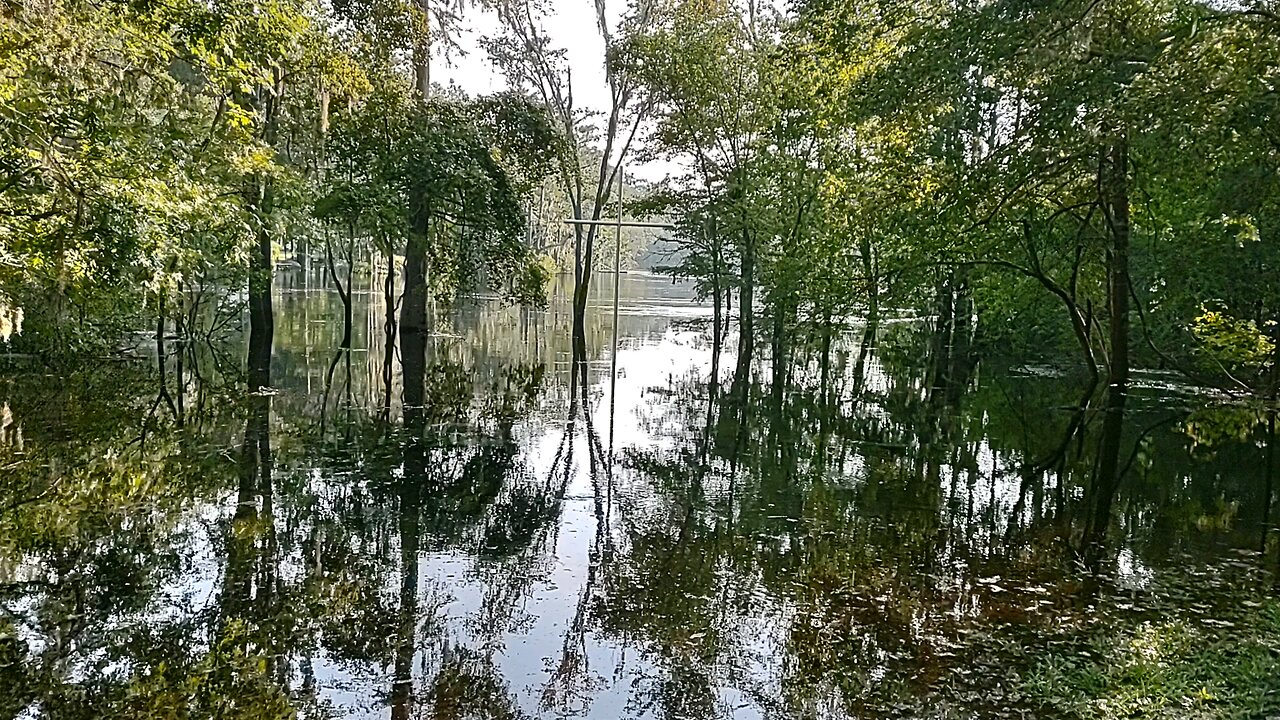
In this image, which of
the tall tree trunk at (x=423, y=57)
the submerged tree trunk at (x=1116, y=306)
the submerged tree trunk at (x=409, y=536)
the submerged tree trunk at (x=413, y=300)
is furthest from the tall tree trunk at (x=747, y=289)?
the submerged tree trunk at (x=409, y=536)

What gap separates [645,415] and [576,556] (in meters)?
7.72

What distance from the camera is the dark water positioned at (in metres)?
4.75

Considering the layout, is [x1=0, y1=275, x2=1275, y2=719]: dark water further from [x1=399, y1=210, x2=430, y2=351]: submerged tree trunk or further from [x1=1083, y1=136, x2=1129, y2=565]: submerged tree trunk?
[x1=399, y1=210, x2=430, y2=351]: submerged tree trunk

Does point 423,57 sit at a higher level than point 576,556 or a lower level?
higher

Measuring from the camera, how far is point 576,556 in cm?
711

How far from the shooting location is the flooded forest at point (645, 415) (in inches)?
199

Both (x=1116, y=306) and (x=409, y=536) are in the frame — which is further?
(x=1116, y=306)

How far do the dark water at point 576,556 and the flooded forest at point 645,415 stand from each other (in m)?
0.05

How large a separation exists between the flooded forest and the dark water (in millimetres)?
48

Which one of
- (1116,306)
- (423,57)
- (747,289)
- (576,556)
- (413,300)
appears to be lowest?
(576,556)

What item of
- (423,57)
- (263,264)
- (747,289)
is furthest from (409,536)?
(747,289)

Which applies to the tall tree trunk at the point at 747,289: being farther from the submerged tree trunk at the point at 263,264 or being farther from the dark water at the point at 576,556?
the submerged tree trunk at the point at 263,264

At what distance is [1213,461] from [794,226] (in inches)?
598

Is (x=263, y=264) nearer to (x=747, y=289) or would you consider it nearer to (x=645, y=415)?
(x=645, y=415)
